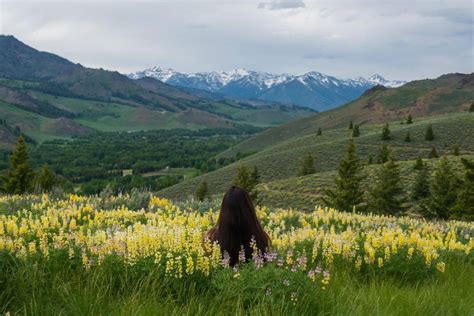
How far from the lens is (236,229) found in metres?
5.64

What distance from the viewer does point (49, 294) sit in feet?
14.8

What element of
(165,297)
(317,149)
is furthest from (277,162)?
(165,297)

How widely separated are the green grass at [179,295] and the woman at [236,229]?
27.7 inches

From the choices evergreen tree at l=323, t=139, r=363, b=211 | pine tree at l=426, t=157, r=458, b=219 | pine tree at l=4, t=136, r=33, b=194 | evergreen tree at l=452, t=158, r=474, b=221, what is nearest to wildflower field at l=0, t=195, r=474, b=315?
evergreen tree at l=452, t=158, r=474, b=221

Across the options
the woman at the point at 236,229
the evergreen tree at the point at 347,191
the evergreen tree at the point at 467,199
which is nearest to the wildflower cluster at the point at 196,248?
the woman at the point at 236,229

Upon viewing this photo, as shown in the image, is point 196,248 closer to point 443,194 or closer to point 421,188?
point 443,194

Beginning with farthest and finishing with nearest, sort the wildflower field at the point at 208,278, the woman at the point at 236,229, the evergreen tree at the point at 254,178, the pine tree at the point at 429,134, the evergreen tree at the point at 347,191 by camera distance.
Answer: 1. the pine tree at the point at 429,134
2. the evergreen tree at the point at 254,178
3. the evergreen tree at the point at 347,191
4. the woman at the point at 236,229
5. the wildflower field at the point at 208,278

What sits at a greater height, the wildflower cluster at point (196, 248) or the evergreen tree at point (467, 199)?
the wildflower cluster at point (196, 248)

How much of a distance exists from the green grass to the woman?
27.7 inches

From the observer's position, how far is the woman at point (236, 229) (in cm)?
561

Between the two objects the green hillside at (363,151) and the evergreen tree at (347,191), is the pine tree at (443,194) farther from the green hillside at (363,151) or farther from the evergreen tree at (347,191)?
the green hillside at (363,151)

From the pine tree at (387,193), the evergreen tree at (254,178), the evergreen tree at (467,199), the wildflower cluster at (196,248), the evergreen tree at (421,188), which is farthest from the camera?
the evergreen tree at (254,178)

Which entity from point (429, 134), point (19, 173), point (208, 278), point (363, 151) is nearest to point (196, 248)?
point (208, 278)

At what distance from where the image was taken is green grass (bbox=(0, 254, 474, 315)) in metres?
4.09
